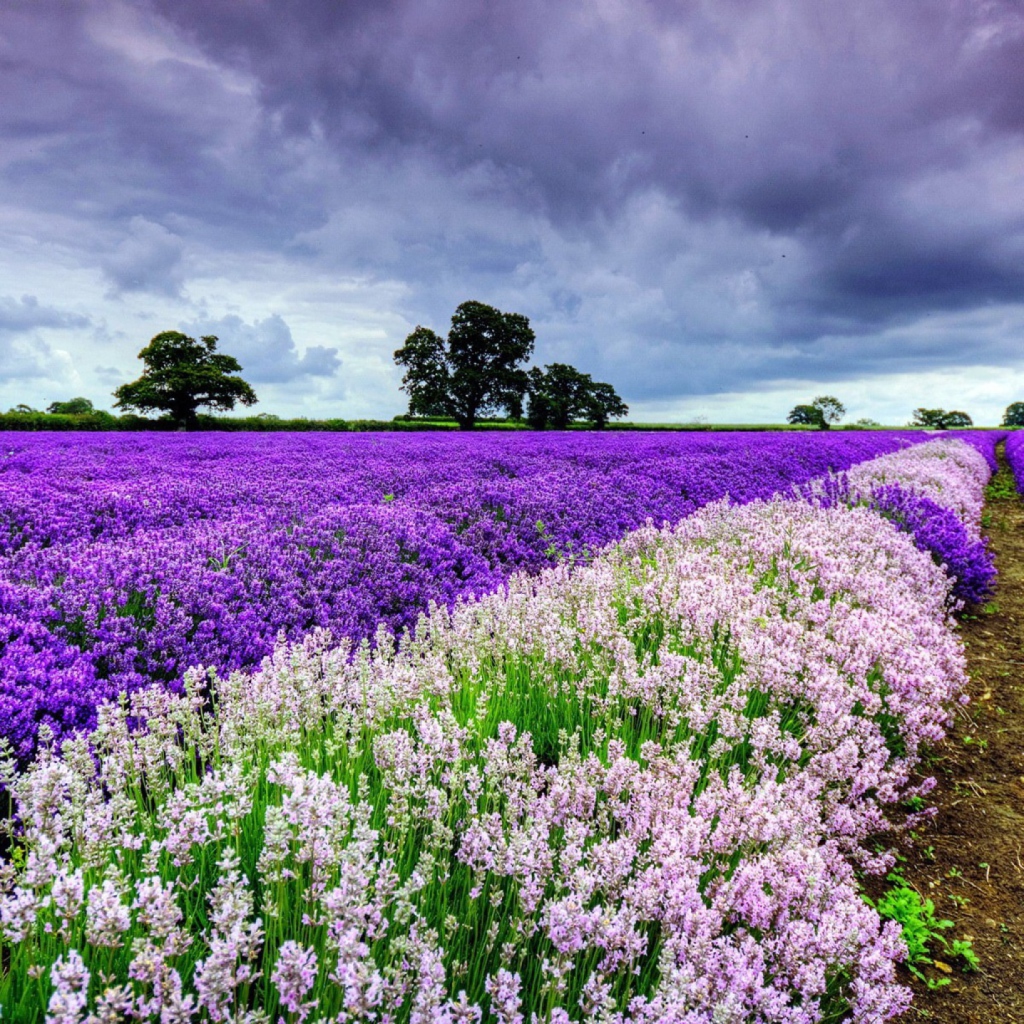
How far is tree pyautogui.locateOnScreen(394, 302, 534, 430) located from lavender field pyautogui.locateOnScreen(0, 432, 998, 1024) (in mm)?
35399

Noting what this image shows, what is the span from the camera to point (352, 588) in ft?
16.9

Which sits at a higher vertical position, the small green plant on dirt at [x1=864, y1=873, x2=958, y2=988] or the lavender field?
the lavender field

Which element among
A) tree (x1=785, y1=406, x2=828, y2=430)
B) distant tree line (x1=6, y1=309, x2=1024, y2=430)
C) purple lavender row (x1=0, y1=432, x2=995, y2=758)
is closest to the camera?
purple lavender row (x1=0, y1=432, x2=995, y2=758)

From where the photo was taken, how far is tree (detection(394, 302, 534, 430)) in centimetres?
4234

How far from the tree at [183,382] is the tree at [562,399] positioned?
63.3 feet

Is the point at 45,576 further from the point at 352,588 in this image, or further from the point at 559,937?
the point at 559,937

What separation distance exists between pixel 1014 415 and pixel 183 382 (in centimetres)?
11649

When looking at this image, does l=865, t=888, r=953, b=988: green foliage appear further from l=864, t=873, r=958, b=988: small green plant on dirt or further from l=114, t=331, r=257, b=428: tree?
l=114, t=331, r=257, b=428: tree

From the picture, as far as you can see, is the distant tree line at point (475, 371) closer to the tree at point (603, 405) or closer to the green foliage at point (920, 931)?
the tree at point (603, 405)

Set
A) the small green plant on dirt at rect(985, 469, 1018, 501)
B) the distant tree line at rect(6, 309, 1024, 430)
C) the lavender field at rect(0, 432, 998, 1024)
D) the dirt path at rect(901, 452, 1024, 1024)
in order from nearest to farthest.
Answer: the lavender field at rect(0, 432, 998, 1024), the dirt path at rect(901, 452, 1024, 1024), the small green plant on dirt at rect(985, 469, 1018, 501), the distant tree line at rect(6, 309, 1024, 430)

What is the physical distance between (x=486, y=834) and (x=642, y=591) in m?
2.75

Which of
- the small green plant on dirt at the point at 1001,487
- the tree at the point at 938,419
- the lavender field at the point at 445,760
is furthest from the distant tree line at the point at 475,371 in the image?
the tree at the point at 938,419

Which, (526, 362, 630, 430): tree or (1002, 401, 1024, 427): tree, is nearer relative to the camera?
(526, 362, 630, 430): tree

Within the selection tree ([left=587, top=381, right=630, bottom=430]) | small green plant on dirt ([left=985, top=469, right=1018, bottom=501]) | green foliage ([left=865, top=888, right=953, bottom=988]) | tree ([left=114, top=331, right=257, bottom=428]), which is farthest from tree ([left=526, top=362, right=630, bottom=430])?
green foliage ([left=865, top=888, right=953, bottom=988])
